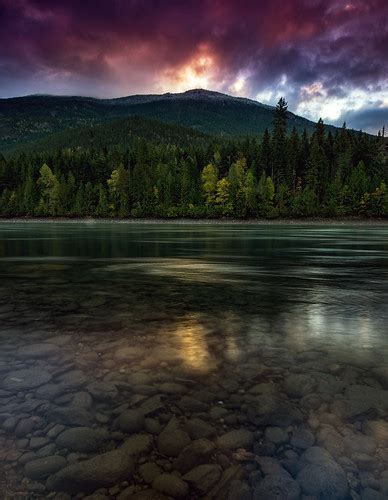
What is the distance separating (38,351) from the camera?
9758 mm

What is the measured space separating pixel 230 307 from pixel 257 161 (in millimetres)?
155352

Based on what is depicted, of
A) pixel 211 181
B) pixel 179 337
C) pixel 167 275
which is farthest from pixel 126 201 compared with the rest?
pixel 179 337

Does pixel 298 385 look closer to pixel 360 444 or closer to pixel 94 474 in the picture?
pixel 360 444

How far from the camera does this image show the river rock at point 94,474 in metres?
4.98

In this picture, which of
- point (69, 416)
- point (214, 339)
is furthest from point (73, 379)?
point (214, 339)

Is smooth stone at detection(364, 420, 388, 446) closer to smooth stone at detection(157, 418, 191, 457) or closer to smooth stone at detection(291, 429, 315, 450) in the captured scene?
smooth stone at detection(291, 429, 315, 450)

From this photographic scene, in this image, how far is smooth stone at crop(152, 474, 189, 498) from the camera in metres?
4.88

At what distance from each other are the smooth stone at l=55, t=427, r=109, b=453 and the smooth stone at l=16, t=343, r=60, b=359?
140 inches

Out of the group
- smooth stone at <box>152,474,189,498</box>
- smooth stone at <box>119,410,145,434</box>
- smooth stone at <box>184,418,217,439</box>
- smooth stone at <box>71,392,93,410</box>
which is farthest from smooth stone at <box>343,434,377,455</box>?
smooth stone at <box>71,392,93,410</box>

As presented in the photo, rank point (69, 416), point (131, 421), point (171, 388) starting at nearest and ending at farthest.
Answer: point (131, 421), point (69, 416), point (171, 388)

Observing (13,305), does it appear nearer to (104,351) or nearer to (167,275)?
(104,351)

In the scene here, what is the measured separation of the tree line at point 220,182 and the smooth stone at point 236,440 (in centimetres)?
13338

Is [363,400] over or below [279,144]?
below

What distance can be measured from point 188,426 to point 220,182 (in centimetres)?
14232
